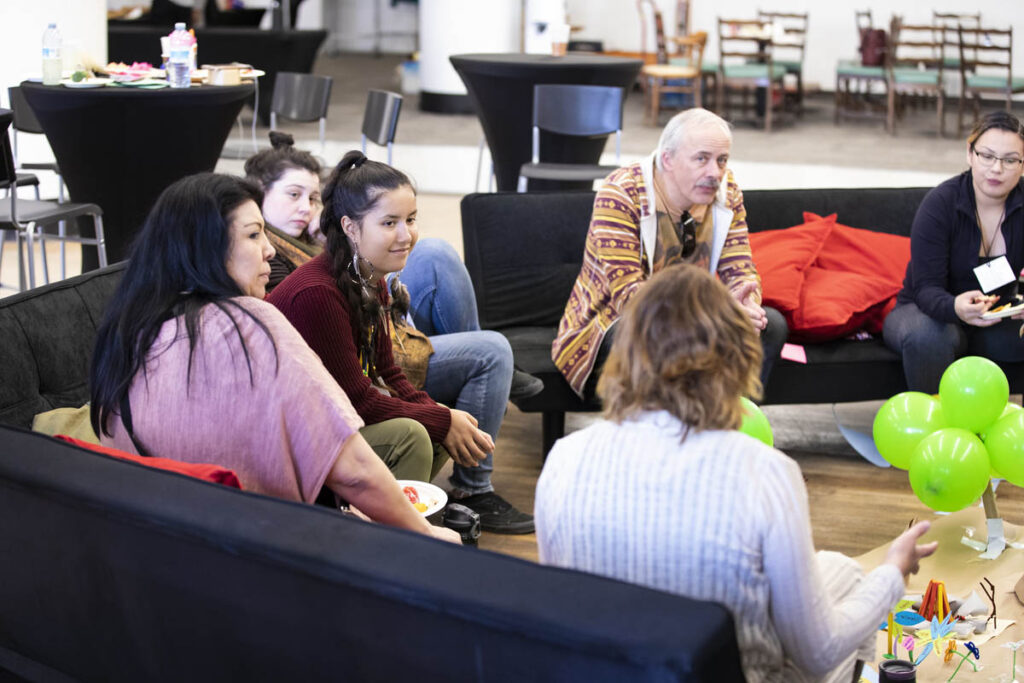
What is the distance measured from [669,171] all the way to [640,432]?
1878 millimetres

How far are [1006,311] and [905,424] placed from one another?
2.56 ft

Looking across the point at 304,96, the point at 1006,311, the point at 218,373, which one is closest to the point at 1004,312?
the point at 1006,311

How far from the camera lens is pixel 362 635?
1.46 meters

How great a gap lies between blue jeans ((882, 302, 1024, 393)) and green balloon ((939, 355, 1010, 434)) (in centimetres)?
69

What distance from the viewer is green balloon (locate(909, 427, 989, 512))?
265cm

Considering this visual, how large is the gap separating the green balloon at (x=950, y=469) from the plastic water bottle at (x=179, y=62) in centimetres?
367

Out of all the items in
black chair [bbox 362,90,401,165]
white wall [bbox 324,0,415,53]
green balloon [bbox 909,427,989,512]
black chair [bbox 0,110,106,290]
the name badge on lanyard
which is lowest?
green balloon [bbox 909,427,989,512]

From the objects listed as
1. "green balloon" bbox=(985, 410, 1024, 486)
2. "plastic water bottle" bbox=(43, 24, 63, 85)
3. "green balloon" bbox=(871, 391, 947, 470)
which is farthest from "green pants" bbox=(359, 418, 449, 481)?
"plastic water bottle" bbox=(43, 24, 63, 85)

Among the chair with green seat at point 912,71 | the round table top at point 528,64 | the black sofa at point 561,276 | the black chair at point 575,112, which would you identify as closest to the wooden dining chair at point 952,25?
the chair with green seat at point 912,71

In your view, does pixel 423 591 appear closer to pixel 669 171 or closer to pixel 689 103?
pixel 669 171

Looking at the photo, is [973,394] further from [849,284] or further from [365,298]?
[365,298]

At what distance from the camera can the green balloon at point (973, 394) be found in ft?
9.02

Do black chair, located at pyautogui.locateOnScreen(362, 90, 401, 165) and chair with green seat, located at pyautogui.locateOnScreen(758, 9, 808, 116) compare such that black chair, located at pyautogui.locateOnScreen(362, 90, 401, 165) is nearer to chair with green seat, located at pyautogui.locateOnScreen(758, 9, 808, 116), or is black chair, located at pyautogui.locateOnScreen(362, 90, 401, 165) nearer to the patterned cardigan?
the patterned cardigan

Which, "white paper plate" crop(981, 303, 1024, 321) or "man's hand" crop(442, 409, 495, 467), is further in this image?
"white paper plate" crop(981, 303, 1024, 321)
